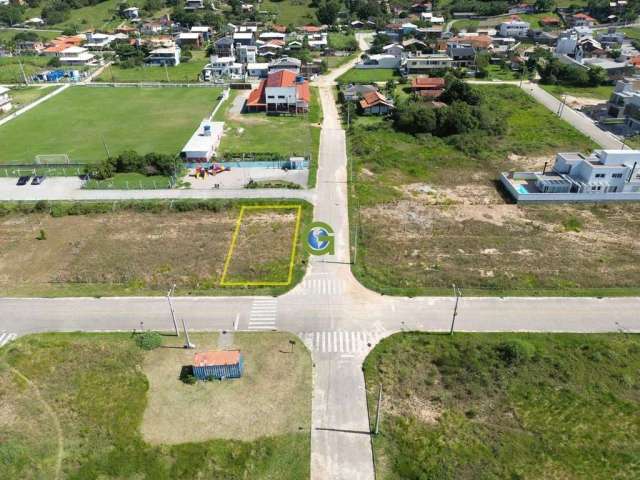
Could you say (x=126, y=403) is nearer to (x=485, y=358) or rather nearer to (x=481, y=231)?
(x=485, y=358)

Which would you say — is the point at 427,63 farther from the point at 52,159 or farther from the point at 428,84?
the point at 52,159

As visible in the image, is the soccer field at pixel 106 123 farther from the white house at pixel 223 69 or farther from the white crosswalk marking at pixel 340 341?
the white crosswalk marking at pixel 340 341

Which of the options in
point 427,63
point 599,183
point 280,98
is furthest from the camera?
point 427,63

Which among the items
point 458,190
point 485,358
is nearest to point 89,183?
point 458,190

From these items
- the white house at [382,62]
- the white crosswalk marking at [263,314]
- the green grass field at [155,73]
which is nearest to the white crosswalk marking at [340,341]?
the white crosswalk marking at [263,314]

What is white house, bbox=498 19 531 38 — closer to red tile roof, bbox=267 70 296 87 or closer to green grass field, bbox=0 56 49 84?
red tile roof, bbox=267 70 296 87

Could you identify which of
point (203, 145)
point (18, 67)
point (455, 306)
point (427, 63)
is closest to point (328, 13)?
point (427, 63)

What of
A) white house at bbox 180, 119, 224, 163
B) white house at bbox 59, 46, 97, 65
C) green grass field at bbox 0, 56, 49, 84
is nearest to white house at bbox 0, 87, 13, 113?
green grass field at bbox 0, 56, 49, 84
